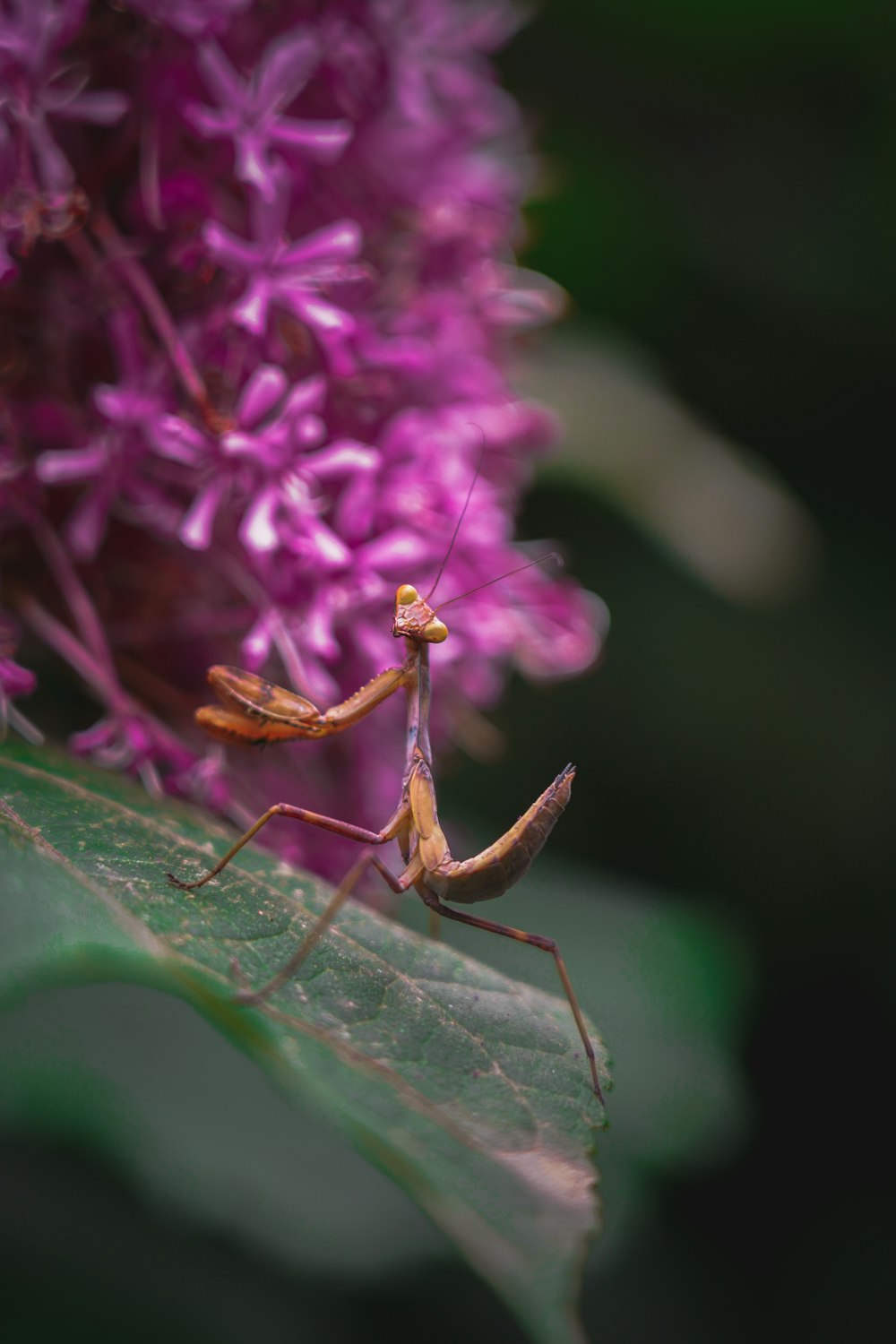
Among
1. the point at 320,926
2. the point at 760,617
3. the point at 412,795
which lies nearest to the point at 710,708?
the point at 760,617

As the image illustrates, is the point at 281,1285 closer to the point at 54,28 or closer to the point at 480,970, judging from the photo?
the point at 480,970

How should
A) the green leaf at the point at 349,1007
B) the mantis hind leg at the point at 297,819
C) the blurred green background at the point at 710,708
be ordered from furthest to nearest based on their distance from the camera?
1. the blurred green background at the point at 710,708
2. the mantis hind leg at the point at 297,819
3. the green leaf at the point at 349,1007

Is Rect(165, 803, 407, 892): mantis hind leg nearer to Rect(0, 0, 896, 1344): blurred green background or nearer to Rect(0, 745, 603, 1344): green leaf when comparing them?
Answer: Rect(0, 745, 603, 1344): green leaf

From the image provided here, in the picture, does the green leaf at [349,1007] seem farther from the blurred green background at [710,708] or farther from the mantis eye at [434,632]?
the blurred green background at [710,708]

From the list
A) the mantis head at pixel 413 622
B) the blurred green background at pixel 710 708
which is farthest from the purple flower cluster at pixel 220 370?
the blurred green background at pixel 710 708

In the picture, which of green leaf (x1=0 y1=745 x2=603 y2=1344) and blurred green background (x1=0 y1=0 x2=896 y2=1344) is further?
blurred green background (x1=0 y1=0 x2=896 y2=1344)

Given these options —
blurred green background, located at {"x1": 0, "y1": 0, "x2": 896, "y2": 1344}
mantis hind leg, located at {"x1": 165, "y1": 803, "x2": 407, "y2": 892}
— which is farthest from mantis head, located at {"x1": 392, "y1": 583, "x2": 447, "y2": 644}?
blurred green background, located at {"x1": 0, "y1": 0, "x2": 896, "y2": 1344}

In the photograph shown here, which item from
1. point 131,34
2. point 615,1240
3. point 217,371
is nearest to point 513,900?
point 615,1240
